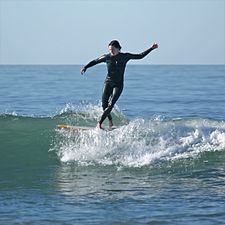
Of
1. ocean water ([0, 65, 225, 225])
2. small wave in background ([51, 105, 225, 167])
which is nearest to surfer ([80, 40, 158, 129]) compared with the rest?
small wave in background ([51, 105, 225, 167])

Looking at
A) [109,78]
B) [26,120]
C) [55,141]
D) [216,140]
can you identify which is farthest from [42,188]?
[26,120]

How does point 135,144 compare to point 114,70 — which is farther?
point 135,144

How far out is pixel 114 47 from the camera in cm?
1120

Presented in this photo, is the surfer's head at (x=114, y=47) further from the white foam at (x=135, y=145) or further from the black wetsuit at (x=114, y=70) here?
the white foam at (x=135, y=145)

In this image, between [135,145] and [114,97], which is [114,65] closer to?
[114,97]

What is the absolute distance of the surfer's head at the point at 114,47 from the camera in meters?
11.2

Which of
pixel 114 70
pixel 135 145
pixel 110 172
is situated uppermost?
pixel 114 70

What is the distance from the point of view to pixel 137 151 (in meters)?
11.5

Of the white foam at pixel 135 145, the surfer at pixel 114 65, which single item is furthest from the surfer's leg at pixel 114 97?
the white foam at pixel 135 145

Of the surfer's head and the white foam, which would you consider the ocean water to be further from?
the surfer's head

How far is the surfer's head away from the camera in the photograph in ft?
36.7

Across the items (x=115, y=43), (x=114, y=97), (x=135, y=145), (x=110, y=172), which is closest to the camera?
(x=110, y=172)

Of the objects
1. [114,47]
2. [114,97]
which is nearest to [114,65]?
[114,47]

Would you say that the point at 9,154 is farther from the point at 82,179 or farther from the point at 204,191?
the point at 204,191
